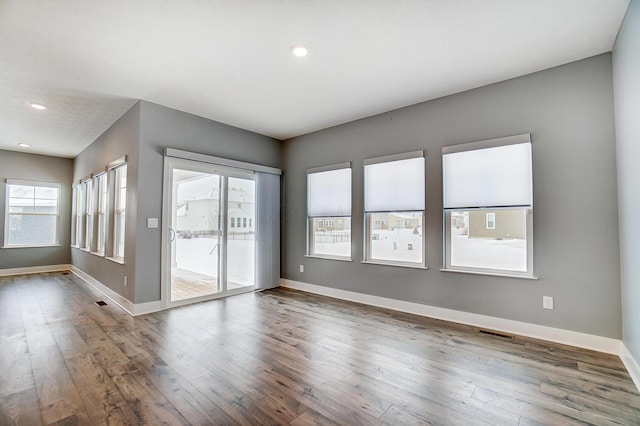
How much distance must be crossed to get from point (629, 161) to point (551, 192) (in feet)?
2.35

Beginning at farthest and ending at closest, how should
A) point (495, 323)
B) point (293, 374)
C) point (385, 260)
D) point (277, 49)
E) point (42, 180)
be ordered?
point (42, 180) < point (385, 260) < point (495, 323) < point (277, 49) < point (293, 374)

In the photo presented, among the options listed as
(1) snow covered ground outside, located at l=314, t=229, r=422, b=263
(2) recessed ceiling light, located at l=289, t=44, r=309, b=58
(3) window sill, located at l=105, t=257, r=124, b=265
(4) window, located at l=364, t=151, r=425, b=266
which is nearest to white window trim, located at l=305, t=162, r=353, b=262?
(1) snow covered ground outside, located at l=314, t=229, r=422, b=263

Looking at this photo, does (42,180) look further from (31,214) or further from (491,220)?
(491,220)

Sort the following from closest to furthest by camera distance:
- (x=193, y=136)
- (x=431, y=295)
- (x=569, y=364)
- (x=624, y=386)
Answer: (x=624, y=386) → (x=569, y=364) → (x=431, y=295) → (x=193, y=136)

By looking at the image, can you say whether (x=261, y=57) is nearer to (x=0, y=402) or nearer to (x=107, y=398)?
(x=107, y=398)

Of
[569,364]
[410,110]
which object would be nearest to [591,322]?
[569,364]

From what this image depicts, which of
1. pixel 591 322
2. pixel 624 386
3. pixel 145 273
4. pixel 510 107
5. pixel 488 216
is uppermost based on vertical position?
pixel 510 107

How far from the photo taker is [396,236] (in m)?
4.34

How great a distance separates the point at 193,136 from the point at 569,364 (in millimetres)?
5197

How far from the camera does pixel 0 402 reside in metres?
2.05

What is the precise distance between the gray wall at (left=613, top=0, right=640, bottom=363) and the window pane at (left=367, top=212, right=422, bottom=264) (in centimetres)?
196

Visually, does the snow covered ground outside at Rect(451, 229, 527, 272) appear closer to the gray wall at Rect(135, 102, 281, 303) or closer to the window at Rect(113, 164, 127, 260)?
the gray wall at Rect(135, 102, 281, 303)

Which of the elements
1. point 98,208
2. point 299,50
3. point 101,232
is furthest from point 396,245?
point 98,208

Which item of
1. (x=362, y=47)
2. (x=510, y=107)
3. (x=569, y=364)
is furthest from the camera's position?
(x=510, y=107)
